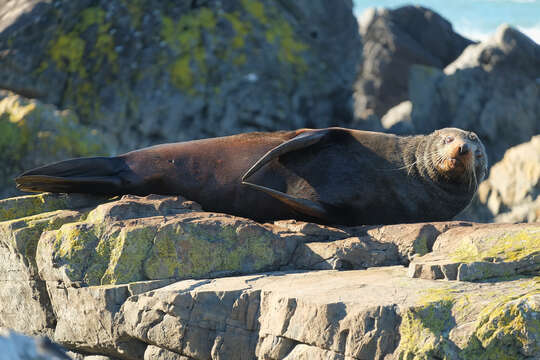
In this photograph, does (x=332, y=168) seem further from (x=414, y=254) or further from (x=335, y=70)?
(x=335, y=70)

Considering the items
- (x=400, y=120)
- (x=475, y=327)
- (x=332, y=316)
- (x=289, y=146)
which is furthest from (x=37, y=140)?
(x=400, y=120)

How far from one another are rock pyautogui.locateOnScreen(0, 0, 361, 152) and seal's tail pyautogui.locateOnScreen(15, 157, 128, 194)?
643 centimetres

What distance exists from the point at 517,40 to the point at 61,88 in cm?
1116

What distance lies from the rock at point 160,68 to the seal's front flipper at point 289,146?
6.91 m

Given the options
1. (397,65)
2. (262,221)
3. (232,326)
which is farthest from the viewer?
(397,65)

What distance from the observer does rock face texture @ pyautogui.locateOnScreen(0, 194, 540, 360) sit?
15.4 ft

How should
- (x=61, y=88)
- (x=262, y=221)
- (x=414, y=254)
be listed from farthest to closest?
(x=61, y=88)
(x=262, y=221)
(x=414, y=254)

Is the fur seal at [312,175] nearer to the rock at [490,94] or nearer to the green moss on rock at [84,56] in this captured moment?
the green moss on rock at [84,56]

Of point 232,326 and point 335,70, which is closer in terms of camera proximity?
point 232,326

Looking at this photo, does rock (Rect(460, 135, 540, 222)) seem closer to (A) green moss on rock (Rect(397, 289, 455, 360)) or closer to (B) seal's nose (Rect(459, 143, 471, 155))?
A: (B) seal's nose (Rect(459, 143, 471, 155))

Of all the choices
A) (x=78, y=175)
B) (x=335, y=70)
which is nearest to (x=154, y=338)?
(x=78, y=175)

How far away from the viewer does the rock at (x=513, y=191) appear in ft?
47.9

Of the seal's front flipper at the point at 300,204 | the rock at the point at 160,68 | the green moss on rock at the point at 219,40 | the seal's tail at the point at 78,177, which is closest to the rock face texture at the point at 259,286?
the seal's front flipper at the point at 300,204

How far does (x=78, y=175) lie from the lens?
25.0 ft
